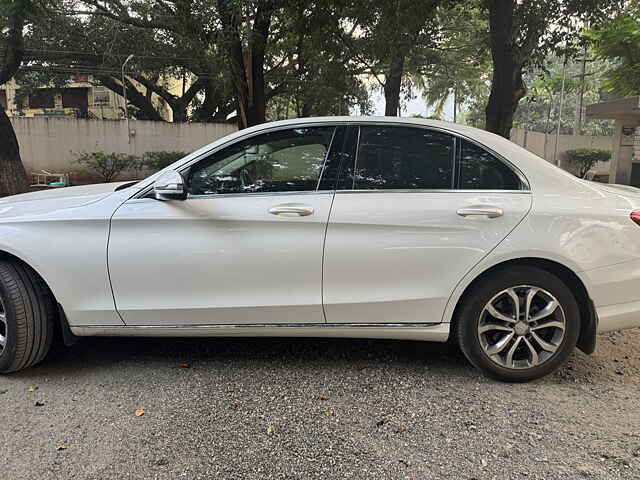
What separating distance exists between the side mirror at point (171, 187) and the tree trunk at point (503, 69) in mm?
7707

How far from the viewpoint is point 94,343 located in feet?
12.4

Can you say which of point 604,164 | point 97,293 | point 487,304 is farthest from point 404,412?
point 604,164

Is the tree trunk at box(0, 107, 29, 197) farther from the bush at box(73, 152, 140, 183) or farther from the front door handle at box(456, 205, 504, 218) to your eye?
the front door handle at box(456, 205, 504, 218)

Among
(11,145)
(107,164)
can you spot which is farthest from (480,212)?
(107,164)

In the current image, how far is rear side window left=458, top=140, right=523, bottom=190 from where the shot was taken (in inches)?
119

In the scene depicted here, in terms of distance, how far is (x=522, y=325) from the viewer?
9.89 ft

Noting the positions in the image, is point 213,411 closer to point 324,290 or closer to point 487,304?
point 324,290

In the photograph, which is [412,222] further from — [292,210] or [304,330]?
[304,330]

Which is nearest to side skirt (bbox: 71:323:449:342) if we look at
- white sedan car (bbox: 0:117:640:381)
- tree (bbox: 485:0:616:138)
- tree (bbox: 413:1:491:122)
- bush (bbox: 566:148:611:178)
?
white sedan car (bbox: 0:117:640:381)

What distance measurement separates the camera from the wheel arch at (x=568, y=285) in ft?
9.79

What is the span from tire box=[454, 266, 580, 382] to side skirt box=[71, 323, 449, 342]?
0.20 m

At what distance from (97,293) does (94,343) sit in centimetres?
90

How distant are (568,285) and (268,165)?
1958 millimetres

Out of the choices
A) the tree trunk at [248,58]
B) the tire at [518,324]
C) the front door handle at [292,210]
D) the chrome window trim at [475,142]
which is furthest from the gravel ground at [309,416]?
the tree trunk at [248,58]
